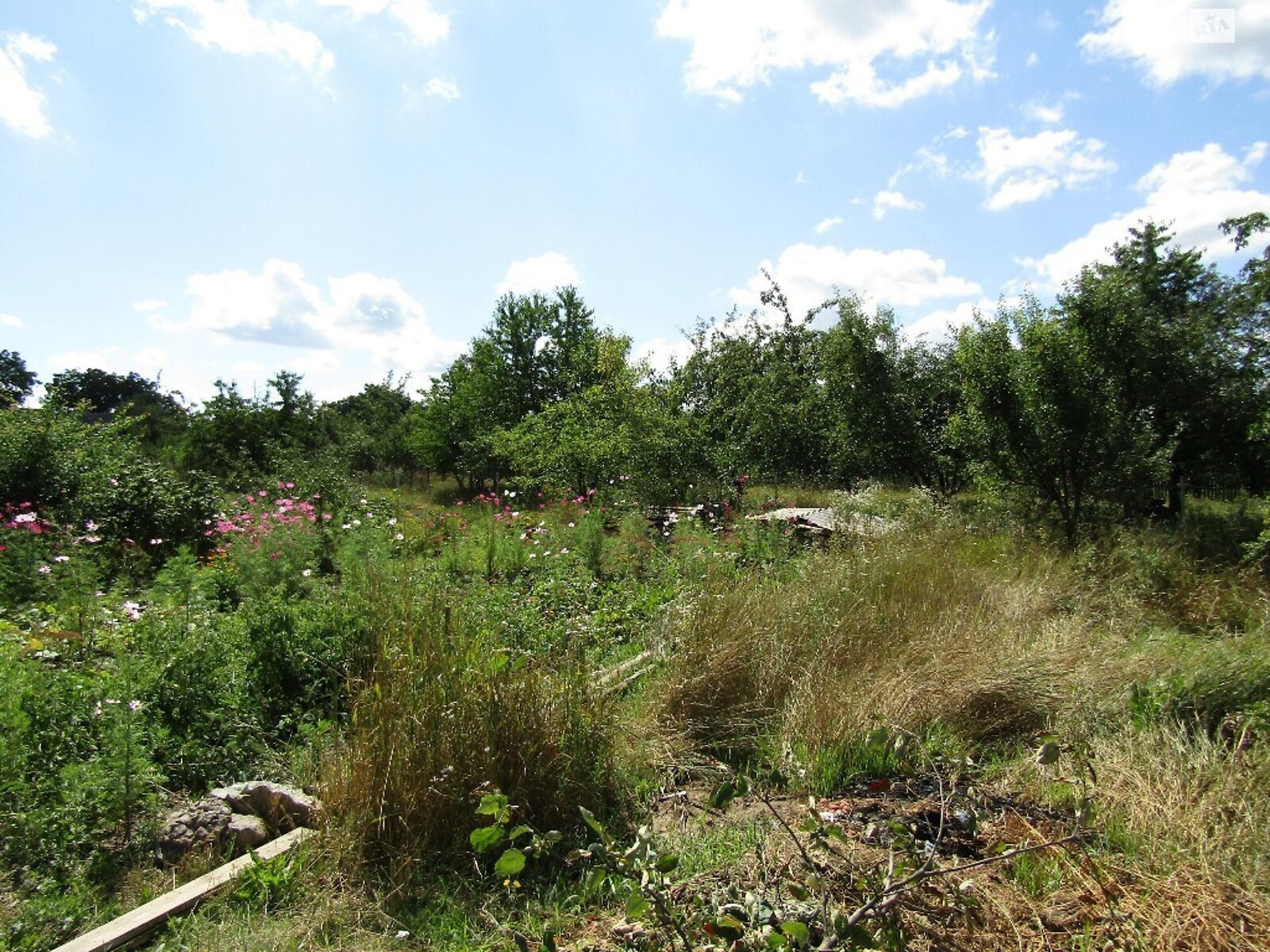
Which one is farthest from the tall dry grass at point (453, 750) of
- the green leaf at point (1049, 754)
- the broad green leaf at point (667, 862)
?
the green leaf at point (1049, 754)

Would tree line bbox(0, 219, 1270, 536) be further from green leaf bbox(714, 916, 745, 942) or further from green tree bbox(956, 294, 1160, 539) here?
green leaf bbox(714, 916, 745, 942)

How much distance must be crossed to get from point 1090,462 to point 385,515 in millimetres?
8782

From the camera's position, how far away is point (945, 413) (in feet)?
46.2

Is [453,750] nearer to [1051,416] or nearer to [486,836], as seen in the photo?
[486,836]

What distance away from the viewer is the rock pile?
2.81 meters

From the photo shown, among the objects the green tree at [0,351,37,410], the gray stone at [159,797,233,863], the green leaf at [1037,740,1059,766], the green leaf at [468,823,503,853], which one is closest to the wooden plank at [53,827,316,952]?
the gray stone at [159,797,233,863]

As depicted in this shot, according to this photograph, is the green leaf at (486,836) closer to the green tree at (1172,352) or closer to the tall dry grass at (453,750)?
the tall dry grass at (453,750)

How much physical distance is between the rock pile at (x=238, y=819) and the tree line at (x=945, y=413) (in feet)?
26.9

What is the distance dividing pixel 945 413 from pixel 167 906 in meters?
14.2

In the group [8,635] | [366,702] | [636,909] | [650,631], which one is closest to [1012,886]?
[636,909]

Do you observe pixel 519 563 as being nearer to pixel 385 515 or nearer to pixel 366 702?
pixel 385 515

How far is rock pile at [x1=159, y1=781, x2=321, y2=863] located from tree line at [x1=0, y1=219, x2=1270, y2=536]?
26.9 ft

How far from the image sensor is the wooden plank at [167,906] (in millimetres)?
2266

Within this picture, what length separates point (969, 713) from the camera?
3648 mm
